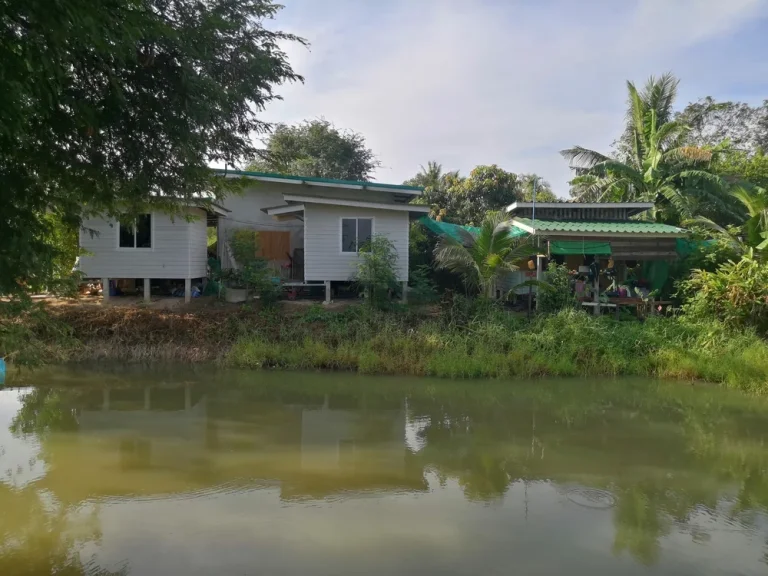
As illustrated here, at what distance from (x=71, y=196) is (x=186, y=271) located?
9.56 meters

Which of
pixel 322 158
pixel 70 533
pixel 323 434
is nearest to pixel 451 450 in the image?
pixel 323 434

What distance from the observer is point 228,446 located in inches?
289

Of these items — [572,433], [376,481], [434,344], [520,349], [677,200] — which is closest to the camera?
[376,481]

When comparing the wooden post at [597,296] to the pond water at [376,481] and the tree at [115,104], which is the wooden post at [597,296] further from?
the tree at [115,104]

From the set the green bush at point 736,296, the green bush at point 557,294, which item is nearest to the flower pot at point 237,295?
the green bush at point 557,294

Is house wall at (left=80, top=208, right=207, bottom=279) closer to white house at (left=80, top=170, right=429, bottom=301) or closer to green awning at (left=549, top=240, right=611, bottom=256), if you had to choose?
white house at (left=80, top=170, right=429, bottom=301)

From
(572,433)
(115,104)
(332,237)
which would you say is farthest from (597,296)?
(115,104)

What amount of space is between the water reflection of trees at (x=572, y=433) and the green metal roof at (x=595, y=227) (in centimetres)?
438

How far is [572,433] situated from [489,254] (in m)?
5.78

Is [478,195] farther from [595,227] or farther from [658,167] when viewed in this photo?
[595,227]

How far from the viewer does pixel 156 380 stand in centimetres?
1093

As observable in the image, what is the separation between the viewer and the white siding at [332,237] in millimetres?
15234

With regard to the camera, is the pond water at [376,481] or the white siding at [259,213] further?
the white siding at [259,213]

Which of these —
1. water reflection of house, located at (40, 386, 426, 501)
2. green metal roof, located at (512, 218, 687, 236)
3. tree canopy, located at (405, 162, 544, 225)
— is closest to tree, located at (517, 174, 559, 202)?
tree canopy, located at (405, 162, 544, 225)
